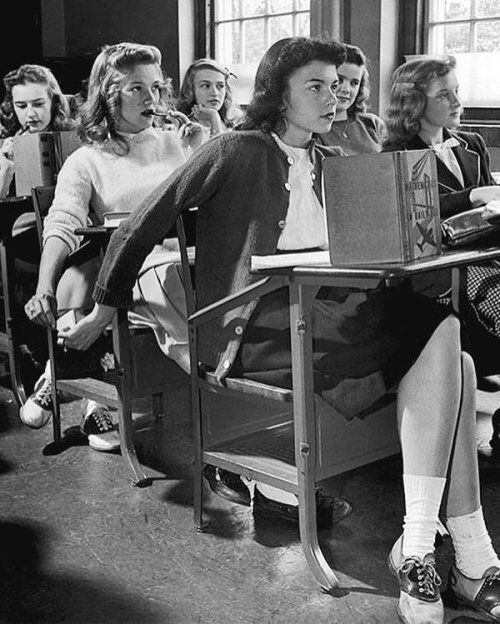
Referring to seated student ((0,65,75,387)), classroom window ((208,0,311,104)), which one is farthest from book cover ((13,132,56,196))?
classroom window ((208,0,311,104))

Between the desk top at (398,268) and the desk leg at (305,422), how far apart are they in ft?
0.32

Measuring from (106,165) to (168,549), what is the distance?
139 cm

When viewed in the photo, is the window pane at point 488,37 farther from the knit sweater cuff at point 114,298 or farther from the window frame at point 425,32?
the knit sweater cuff at point 114,298

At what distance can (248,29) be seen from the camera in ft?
19.2

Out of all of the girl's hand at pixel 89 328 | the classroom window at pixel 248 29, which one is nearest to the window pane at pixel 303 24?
the classroom window at pixel 248 29

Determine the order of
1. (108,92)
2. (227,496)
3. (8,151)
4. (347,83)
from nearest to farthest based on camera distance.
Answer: (227,496), (108,92), (347,83), (8,151)

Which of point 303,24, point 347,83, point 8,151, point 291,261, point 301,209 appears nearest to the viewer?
point 291,261

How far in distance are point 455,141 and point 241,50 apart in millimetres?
2794

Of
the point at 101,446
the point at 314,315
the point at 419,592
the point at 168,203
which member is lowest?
the point at 101,446

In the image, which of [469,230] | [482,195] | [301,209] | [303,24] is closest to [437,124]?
[482,195]

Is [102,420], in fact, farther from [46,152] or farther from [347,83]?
[347,83]

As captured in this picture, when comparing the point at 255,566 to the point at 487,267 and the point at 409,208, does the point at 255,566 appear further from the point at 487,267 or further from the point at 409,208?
the point at 487,267

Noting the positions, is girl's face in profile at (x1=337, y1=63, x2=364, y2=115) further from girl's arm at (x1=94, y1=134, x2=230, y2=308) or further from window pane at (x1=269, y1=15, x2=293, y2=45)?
window pane at (x1=269, y1=15, x2=293, y2=45)

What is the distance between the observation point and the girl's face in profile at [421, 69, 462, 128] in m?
3.35
